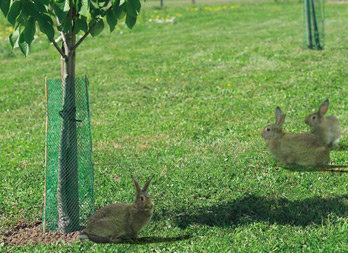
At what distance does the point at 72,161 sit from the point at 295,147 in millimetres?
2703

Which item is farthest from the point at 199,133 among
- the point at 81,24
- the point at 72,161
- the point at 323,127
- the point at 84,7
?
the point at 323,127

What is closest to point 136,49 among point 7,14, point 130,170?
point 130,170

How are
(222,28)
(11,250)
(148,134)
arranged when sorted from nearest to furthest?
(11,250)
(148,134)
(222,28)

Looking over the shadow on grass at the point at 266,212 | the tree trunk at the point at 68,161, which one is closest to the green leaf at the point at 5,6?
the tree trunk at the point at 68,161

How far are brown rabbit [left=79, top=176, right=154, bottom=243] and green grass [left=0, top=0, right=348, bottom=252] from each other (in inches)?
27.7

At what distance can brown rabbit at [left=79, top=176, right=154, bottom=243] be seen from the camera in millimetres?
3642

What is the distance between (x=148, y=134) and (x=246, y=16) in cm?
1565

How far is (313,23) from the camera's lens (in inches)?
548

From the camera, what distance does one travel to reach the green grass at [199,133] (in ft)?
16.5

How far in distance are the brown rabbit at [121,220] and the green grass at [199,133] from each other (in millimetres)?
704

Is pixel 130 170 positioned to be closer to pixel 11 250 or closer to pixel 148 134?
pixel 148 134

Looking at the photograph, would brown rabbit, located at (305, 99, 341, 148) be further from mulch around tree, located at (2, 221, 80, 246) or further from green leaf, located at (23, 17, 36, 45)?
mulch around tree, located at (2, 221, 80, 246)

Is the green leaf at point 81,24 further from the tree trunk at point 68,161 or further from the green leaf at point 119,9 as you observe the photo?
the tree trunk at point 68,161

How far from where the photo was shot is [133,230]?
12.5 feet
